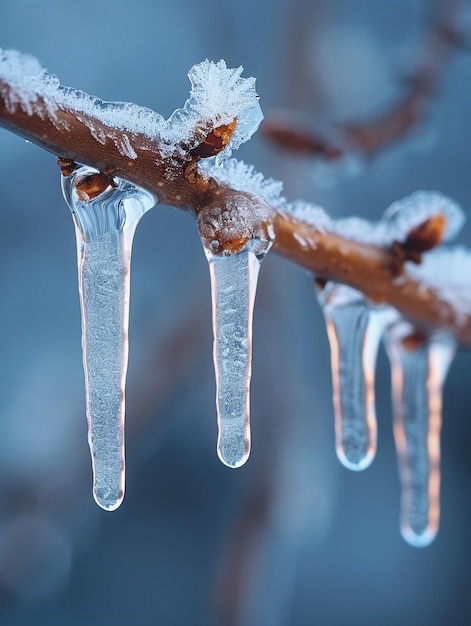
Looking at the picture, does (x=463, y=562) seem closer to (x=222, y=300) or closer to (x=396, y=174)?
(x=396, y=174)

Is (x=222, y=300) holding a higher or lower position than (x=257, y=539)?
higher

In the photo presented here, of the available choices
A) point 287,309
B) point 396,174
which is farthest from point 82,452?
point 396,174

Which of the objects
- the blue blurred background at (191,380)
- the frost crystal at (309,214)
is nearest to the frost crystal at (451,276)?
the frost crystal at (309,214)

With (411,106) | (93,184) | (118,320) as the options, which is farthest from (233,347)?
(411,106)

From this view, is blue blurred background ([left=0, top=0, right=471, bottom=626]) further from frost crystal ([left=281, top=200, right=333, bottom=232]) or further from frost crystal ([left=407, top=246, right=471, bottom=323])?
frost crystal ([left=281, top=200, right=333, bottom=232])

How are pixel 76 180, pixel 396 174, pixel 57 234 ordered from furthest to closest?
pixel 396 174 → pixel 57 234 → pixel 76 180

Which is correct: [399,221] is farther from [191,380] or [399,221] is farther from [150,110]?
[191,380]
